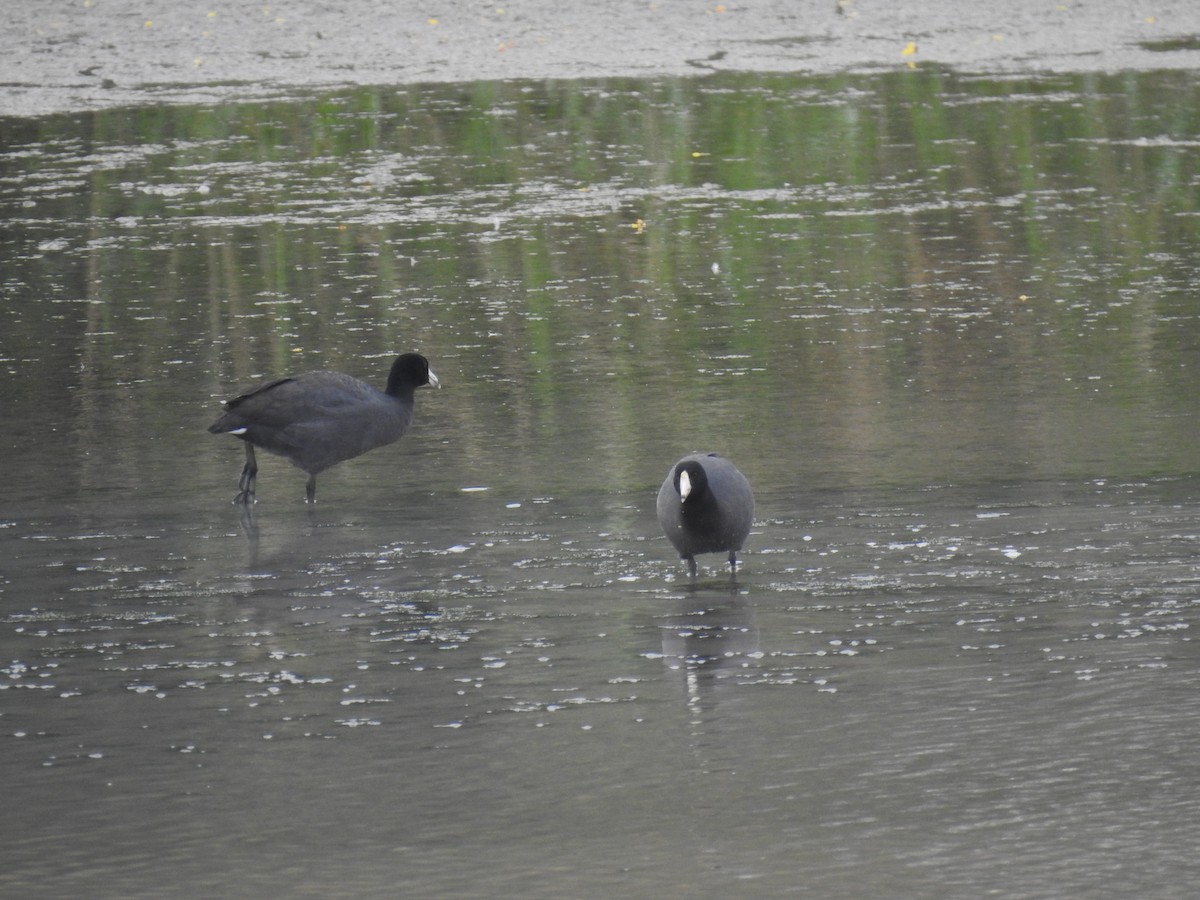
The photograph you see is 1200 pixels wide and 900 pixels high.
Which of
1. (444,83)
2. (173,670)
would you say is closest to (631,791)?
(173,670)

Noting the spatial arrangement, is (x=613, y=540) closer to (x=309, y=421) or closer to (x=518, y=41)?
(x=309, y=421)

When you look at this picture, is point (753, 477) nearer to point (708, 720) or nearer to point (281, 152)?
point (708, 720)

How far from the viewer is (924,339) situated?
10.9 meters

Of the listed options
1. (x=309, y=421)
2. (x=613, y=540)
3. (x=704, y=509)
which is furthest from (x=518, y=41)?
(x=704, y=509)

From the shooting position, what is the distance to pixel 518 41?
21281 millimetres

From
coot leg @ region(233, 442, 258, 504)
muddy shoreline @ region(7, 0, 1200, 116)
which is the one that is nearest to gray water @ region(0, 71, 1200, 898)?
coot leg @ region(233, 442, 258, 504)

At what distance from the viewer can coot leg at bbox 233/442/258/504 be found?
8.41m

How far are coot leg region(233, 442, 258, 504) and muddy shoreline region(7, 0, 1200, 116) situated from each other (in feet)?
38.0

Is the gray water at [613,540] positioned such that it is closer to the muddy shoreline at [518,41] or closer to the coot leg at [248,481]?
the coot leg at [248,481]

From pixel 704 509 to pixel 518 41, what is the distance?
49.1 feet

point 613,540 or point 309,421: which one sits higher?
point 309,421

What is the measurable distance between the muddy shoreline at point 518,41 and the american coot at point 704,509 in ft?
43.2

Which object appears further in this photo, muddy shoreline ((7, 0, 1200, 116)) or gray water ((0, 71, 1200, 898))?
muddy shoreline ((7, 0, 1200, 116))

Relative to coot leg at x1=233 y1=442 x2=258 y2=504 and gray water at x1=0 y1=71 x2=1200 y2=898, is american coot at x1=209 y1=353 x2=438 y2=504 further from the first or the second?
gray water at x1=0 y1=71 x2=1200 y2=898
